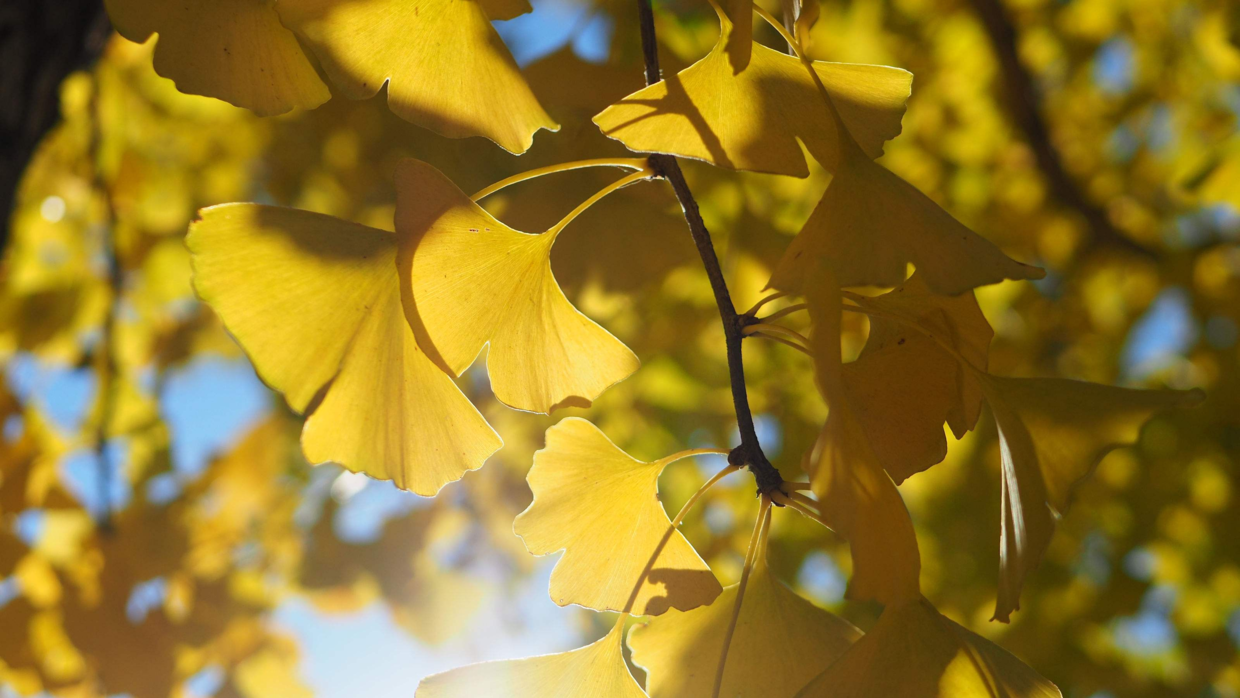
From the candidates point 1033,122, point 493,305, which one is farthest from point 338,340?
point 1033,122

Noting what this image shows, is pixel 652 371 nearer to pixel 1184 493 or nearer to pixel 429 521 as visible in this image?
pixel 429 521

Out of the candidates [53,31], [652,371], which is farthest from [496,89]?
[652,371]

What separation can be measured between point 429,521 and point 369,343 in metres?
1.29

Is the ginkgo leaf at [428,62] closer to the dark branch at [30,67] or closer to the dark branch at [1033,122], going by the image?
the dark branch at [30,67]

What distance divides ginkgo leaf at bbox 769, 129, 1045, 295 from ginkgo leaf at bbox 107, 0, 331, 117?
25 centimetres

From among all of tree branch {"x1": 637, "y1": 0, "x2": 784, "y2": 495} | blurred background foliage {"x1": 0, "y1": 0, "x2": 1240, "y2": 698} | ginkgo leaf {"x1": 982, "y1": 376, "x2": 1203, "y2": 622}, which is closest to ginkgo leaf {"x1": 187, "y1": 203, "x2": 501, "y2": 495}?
tree branch {"x1": 637, "y1": 0, "x2": 784, "y2": 495}

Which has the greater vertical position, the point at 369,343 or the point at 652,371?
the point at 369,343

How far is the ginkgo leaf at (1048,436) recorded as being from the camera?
1.00ft

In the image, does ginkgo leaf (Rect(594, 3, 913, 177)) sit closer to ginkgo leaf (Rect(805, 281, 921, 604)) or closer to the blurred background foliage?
ginkgo leaf (Rect(805, 281, 921, 604))

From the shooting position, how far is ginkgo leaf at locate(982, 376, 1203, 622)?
31 cm

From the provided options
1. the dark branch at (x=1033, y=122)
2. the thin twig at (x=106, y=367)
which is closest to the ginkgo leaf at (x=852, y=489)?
the thin twig at (x=106, y=367)

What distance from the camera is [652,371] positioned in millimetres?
1461

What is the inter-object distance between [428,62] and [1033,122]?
5.21 feet

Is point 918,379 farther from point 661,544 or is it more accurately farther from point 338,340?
point 338,340
